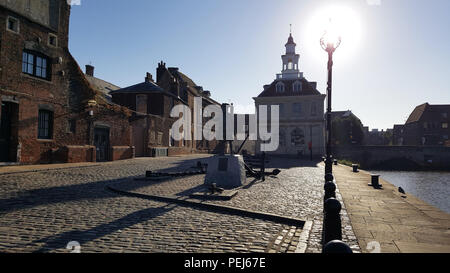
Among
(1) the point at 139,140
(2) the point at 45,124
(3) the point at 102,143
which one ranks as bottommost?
(3) the point at 102,143

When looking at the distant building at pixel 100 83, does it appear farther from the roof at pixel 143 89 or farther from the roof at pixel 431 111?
the roof at pixel 431 111

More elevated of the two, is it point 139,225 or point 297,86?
point 297,86

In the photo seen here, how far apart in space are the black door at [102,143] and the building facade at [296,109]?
2164 cm

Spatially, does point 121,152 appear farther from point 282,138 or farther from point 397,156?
point 397,156

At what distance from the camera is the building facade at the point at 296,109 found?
33.6 meters

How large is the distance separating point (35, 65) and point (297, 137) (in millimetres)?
29119

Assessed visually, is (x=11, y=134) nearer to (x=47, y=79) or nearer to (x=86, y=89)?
(x=47, y=79)

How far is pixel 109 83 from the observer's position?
34719mm

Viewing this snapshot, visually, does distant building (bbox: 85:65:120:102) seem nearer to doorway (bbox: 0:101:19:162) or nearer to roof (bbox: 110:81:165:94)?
roof (bbox: 110:81:165:94)

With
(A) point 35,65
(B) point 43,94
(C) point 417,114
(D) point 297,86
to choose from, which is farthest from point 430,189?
(C) point 417,114

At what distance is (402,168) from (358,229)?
39.8 meters

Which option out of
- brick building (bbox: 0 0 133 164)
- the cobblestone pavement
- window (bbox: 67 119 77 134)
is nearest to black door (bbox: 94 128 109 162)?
brick building (bbox: 0 0 133 164)

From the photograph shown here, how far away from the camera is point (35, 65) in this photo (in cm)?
1495

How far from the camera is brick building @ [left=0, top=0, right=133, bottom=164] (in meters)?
13.5
